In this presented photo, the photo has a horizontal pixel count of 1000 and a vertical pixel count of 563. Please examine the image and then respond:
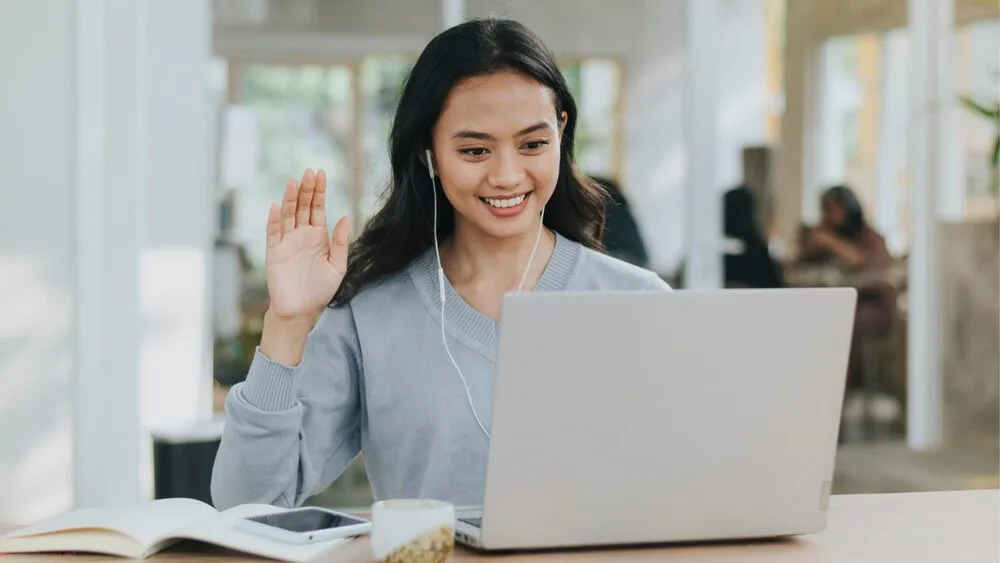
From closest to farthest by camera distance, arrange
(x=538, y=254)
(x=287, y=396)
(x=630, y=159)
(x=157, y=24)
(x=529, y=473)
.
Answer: (x=529, y=473), (x=287, y=396), (x=538, y=254), (x=157, y=24), (x=630, y=159)

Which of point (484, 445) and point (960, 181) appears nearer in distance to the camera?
point (484, 445)

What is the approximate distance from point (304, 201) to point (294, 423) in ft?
1.01

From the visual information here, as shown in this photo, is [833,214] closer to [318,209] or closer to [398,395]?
[398,395]

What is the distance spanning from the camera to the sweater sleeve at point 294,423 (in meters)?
1.82

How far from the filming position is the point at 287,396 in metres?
1.84

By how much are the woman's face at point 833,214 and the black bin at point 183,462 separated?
2819mm

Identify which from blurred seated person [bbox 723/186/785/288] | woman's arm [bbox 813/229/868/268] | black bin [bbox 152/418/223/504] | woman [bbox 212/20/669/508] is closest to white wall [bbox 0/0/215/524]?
black bin [bbox 152/418/223/504]

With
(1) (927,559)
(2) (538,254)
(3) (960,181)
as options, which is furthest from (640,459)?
(3) (960,181)

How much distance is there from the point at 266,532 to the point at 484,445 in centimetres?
53

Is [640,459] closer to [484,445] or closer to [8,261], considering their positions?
[484,445]

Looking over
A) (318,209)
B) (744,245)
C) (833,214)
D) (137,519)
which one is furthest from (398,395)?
(833,214)

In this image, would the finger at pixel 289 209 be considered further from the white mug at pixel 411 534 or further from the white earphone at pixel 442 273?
the white mug at pixel 411 534

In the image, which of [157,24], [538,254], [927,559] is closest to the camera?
[927,559]

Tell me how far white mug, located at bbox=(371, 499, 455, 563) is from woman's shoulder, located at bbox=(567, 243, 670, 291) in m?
0.82
